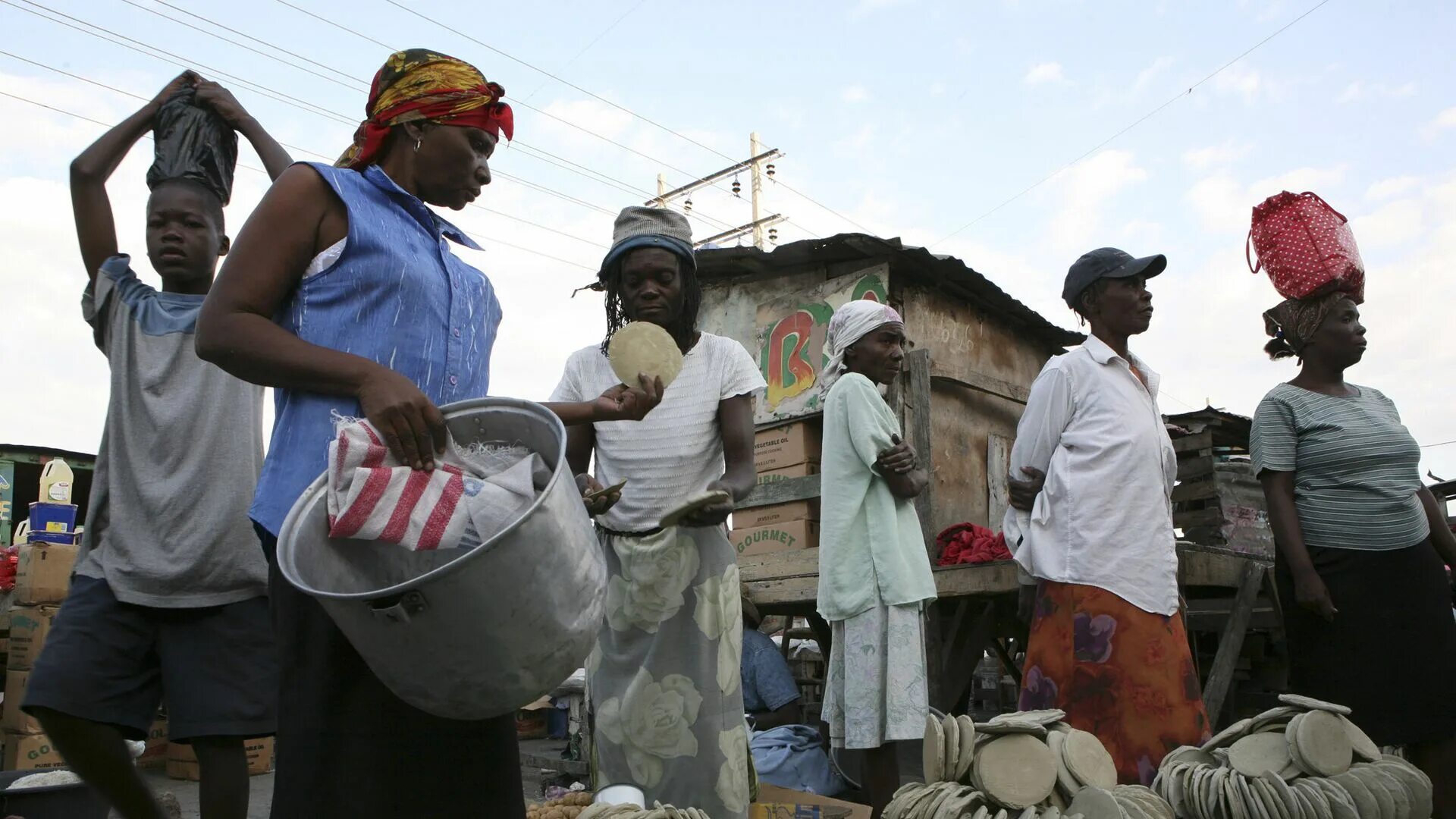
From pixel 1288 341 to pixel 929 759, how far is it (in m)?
2.38

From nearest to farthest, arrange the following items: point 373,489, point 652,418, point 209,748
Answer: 1. point 373,489
2. point 209,748
3. point 652,418

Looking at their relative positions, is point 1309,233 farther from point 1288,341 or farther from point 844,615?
point 844,615

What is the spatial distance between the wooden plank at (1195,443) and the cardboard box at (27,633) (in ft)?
24.2

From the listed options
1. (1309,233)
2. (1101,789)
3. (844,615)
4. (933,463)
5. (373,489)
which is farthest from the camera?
(933,463)

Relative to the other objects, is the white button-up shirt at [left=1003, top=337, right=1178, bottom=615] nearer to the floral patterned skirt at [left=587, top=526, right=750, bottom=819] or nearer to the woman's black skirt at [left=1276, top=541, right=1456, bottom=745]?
the woman's black skirt at [left=1276, top=541, right=1456, bottom=745]

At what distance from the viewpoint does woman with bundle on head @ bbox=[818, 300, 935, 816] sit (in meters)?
3.30

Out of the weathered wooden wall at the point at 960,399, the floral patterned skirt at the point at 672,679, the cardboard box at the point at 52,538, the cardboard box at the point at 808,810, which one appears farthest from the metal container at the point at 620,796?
the weathered wooden wall at the point at 960,399

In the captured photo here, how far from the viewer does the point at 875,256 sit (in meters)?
7.91

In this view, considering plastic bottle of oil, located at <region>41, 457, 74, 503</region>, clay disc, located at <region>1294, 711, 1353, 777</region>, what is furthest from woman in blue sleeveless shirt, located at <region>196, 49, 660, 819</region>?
plastic bottle of oil, located at <region>41, 457, 74, 503</region>

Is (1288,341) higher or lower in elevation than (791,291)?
lower

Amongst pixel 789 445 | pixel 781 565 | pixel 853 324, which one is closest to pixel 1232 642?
pixel 853 324

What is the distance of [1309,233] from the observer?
12.4 ft

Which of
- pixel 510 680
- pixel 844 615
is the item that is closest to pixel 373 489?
pixel 510 680

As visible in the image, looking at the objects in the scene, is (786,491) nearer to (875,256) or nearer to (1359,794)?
(875,256)
